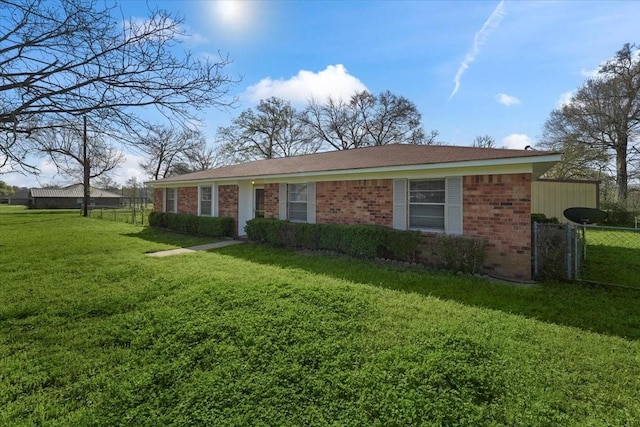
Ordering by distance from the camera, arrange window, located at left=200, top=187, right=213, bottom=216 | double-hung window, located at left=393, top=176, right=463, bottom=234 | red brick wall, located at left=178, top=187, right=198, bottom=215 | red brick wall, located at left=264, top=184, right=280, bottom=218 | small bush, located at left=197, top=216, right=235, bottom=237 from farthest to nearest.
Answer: red brick wall, located at left=178, top=187, right=198, bottom=215 → window, located at left=200, top=187, right=213, bottom=216 → small bush, located at left=197, top=216, right=235, bottom=237 → red brick wall, located at left=264, top=184, right=280, bottom=218 → double-hung window, located at left=393, top=176, right=463, bottom=234

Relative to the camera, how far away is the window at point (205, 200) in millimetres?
14905

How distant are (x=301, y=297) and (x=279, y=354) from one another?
177 cm

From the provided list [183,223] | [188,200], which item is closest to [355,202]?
[183,223]

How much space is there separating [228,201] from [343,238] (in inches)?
267

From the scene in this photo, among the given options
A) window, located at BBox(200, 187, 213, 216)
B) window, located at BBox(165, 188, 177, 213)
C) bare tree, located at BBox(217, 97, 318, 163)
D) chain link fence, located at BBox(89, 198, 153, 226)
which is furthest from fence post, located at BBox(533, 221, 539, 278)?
bare tree, located at BBox(217, 97, 318, 163)

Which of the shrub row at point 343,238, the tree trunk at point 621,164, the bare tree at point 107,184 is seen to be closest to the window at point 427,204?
the shrub row at point 343,238

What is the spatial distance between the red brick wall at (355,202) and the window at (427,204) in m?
0.60

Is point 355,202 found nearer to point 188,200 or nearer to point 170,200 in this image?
point 188,200

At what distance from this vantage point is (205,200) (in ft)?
49.5

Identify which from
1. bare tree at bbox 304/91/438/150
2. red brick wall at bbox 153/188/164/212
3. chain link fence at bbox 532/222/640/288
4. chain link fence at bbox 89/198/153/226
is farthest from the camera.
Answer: bare tree at bbox 304/91/438/150

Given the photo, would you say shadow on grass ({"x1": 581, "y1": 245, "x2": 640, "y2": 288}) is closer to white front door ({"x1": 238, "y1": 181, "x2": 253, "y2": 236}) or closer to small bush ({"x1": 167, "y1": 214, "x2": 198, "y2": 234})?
white front door ({"x1": 238, "y1": 181, "x2": 253, "y2": 236})

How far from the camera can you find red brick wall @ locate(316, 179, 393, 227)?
9000 millimetres

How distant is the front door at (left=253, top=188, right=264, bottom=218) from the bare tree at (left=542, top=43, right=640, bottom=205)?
2537cm

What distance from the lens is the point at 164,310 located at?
15.3 ft
